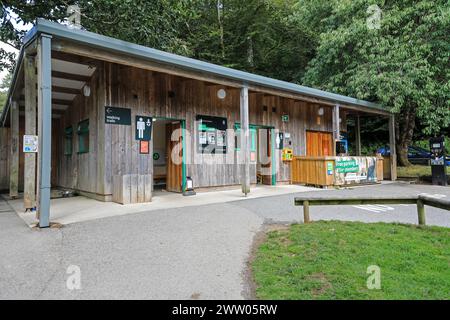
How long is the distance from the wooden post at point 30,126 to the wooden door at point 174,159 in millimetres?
3822

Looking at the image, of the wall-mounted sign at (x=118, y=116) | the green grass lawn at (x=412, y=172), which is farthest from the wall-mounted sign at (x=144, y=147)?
the green grass lawn at (x=412, y=172)

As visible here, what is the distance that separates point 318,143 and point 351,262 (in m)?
10.1

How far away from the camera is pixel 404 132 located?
622 inches

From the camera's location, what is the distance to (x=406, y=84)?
475 inches

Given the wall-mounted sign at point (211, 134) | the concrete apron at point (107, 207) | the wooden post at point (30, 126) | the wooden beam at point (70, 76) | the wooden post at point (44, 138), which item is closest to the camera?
the wooden post at point (44, 138)

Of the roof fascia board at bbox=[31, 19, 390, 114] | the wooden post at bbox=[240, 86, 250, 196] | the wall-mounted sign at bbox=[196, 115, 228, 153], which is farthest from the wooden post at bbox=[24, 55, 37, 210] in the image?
the wooden post at bbox=[240, 86, 250, 196]

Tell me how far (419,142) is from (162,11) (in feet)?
64.9

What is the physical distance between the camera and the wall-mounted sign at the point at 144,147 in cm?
833

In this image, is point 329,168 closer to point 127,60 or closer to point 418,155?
point 127,60

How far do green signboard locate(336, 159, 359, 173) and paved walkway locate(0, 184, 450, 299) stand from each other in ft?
13.0

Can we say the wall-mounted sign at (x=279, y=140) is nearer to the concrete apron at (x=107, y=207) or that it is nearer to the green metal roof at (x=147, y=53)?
the green metal roof at (x=147, y=53)

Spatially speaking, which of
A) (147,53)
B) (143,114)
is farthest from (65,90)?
(147,53)

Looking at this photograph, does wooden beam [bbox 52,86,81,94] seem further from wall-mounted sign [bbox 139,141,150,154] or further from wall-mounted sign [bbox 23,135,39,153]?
wall-mounted sign [bbox 23,135,39,153]
